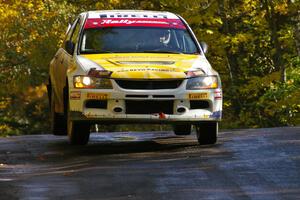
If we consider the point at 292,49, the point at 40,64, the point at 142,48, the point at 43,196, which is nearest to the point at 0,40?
the point at 40,64

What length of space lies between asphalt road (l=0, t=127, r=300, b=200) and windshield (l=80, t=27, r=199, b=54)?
1301 mm

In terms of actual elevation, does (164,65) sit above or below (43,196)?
above

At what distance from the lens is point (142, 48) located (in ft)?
36.9

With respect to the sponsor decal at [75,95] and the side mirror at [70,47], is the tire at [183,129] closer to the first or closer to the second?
the side mirror at [70,47]

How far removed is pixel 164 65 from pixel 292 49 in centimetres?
1750

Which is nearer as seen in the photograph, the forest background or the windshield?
the windshield

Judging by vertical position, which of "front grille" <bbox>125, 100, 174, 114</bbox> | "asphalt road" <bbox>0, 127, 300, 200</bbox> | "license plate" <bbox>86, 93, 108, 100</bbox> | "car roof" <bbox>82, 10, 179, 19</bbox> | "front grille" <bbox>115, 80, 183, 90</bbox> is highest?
"car roof" <bbox>82, 10, 179, 19</bbox>

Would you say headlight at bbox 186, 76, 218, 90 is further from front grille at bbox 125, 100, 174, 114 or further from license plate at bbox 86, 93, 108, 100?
license plate at bbox 86, 93, 108, 100

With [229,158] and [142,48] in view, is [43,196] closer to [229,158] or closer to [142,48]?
[229,158]

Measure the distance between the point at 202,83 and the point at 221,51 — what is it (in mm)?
16092

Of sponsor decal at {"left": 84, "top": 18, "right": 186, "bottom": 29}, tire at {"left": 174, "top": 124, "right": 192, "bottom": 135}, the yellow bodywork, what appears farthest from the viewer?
tire at {"left": 174, "top": 124, "right": 192, "bottom": 135}

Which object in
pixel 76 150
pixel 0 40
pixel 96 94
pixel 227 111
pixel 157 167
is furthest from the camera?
pixel 0 40

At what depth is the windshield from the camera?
36.7 ft

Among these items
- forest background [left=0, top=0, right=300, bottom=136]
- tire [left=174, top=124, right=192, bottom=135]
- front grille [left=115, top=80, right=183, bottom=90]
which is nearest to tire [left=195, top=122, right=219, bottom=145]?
front grille [left=115, top=80, right=183, bottom=90]
